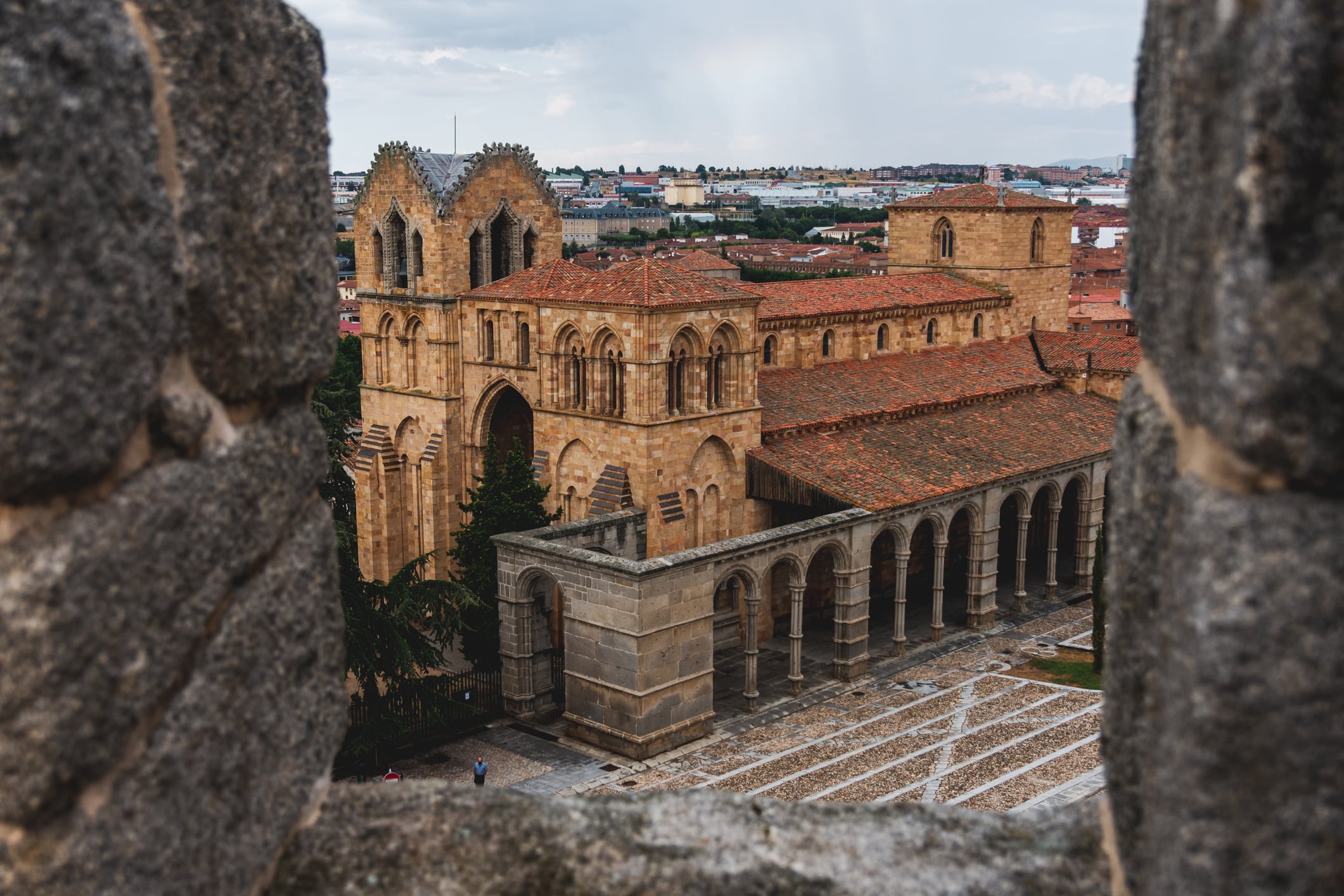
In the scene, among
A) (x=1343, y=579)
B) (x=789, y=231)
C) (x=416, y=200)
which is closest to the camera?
(x=1343, y=579)

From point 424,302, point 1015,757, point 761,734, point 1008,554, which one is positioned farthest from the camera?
point 1008,554

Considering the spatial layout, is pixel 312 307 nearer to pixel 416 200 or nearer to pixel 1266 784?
pixel 1266 784

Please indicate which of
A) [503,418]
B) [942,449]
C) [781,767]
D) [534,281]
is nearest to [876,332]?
[942,449]

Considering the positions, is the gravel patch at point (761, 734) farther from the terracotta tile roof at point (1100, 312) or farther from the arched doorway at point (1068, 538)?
the terracotta tile roof at point (1100, 312)

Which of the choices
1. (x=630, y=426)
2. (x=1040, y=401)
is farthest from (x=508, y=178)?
(x=1040, y=401)

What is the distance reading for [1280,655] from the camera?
6.11 feet

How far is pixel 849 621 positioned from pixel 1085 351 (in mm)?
15347

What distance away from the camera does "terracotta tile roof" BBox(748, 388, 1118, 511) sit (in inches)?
1025

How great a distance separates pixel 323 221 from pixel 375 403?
28.8 metres

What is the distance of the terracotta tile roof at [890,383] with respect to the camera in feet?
92.9

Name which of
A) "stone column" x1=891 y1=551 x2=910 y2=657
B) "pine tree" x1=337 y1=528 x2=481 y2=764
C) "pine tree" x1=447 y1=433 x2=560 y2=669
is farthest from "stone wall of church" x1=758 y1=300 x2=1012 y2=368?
"pine tree" x1=337 y1=528 x2=481 y2=764

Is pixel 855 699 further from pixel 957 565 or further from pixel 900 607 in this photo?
pixel 957 565

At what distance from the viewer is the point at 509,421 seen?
97.1 ft

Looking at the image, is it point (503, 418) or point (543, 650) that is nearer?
point (543, 650)
